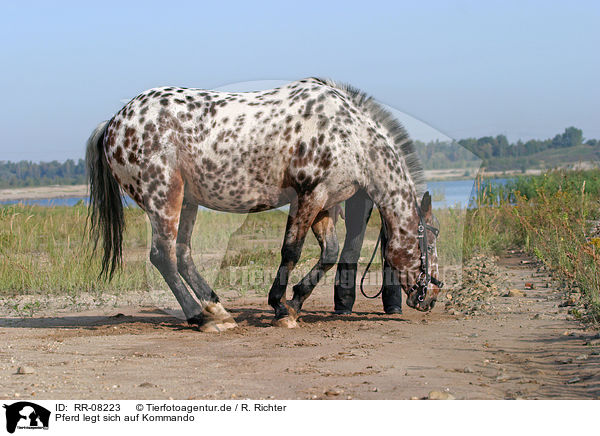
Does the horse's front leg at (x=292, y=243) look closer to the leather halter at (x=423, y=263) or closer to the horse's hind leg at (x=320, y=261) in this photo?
the horse's hind leg at (x=320, y=261)

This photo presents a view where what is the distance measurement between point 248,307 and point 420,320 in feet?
6.23

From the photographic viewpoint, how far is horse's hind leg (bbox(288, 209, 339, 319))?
6.19 metres

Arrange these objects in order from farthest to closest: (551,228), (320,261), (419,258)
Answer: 1. (551,228)
2. (320,261)
3. (419,258)

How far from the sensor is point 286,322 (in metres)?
5.98

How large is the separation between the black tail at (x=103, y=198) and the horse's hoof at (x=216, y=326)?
3.73 feet

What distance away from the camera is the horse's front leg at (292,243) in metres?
5.80

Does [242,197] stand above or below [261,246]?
above

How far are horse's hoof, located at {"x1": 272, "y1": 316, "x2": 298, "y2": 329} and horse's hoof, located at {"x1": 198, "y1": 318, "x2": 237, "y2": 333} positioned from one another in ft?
1.23

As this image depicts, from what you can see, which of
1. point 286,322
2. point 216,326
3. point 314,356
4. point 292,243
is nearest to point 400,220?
point 292,243

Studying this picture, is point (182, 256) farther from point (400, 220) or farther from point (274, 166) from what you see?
point (400, 220)

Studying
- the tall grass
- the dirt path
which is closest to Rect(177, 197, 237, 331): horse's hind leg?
the dirt path

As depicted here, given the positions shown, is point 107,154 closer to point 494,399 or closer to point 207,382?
point 207,382
